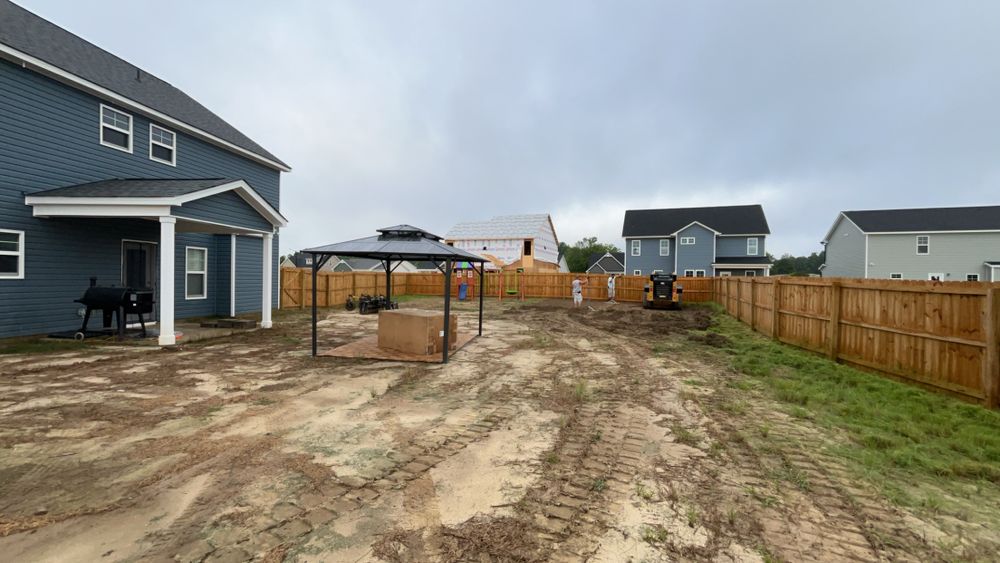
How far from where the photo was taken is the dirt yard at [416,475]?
2783 millimetres

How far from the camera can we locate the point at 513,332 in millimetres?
13500

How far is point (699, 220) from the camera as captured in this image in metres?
38.1

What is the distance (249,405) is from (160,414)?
933mm

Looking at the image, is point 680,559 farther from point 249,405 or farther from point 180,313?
point 180,313

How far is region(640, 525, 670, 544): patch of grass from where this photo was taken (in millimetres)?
2836

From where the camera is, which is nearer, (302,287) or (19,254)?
(19,254)

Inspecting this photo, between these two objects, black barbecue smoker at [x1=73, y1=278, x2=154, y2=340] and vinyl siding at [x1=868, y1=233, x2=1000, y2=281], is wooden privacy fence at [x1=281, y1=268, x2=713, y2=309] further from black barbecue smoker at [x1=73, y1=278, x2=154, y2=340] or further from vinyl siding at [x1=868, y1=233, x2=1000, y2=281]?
vinyl siding at [x1=868, y1=233, x2=1000, y2=281]

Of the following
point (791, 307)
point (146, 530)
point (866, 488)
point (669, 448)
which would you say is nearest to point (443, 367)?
point (669, 448)

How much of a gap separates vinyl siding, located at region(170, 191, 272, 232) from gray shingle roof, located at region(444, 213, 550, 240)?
2339 centimetres

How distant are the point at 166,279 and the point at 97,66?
24.7ft

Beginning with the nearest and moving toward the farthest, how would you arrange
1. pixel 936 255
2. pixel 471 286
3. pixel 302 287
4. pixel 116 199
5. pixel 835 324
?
pixel 835 324 < pixel 116 199 < pixel 302 287 < pixel 471 286 < pixel 936 255

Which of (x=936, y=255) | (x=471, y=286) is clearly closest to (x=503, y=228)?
(x=471, y=286)

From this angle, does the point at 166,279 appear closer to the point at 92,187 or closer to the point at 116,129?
the point at 92,187


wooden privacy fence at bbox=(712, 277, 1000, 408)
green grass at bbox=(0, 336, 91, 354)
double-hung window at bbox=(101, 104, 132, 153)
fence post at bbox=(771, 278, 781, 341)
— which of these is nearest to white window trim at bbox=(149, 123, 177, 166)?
double-hung window at bbox=(101, 104, 132, 153)
